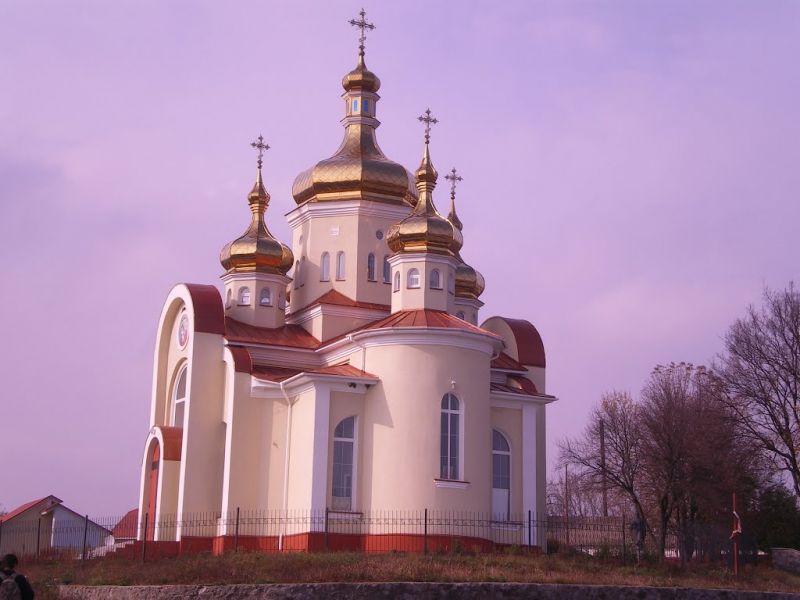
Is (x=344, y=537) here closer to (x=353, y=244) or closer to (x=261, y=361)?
(x=261, y=361)

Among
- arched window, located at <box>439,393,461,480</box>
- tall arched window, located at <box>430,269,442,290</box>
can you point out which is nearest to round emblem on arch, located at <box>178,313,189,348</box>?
tall arched window, located at <box>430,269,442,290</box>

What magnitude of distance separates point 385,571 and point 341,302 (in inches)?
450

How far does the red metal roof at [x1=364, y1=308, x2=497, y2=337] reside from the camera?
2605 cm

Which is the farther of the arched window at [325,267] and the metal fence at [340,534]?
the arched window at [325,267]

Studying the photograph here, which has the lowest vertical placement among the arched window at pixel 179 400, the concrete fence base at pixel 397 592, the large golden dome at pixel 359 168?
the concrete fence base at pixel 397 592

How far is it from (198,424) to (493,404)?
6.78 meters

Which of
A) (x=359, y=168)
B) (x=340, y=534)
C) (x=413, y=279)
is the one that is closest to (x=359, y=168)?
(x=359, y=168)

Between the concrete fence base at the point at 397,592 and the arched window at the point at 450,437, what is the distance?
5965mm

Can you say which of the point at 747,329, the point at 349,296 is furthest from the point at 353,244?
the point at 747,329

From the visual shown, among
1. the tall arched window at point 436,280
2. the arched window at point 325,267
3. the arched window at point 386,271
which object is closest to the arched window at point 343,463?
the tall arched window at point 436,280

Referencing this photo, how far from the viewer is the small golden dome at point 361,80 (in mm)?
33156

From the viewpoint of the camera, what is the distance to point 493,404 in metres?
27.4

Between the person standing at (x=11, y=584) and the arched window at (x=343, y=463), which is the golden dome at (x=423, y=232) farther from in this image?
the person standing at (x=11, y=584)

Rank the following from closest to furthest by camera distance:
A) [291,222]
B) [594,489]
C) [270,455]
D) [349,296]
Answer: [270,455] < [349,296] < [291,222] < [594,489]
